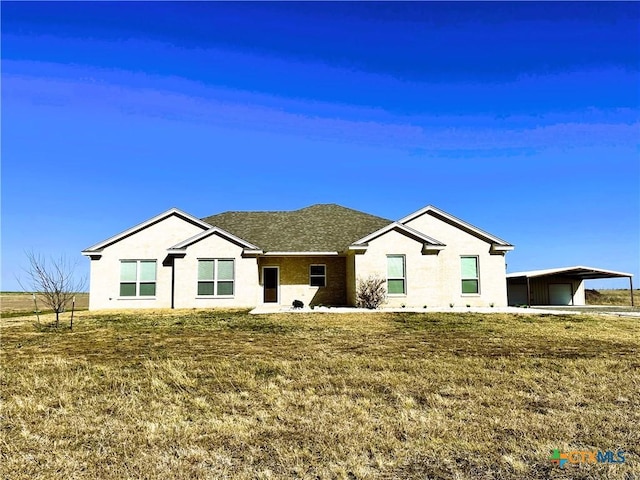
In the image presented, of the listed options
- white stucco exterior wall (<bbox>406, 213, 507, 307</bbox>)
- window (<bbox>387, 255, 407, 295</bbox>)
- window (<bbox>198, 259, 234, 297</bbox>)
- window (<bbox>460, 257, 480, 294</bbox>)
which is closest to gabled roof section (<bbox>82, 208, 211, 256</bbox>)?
window (<bbox>198, 259, 234, 297</bbox>)

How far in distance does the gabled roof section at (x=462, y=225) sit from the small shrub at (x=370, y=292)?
3.76 meters

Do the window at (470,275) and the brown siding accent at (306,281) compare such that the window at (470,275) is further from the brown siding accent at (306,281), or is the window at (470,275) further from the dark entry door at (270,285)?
the dark entry door at (270,285)

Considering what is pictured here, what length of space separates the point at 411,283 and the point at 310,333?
1044cm

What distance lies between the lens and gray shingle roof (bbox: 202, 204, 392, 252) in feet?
83.3

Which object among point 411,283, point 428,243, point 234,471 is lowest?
point 234,471

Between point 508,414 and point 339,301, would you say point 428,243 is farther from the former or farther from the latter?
point 508,414

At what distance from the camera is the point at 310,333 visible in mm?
14141

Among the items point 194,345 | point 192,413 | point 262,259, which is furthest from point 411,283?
point 192,413

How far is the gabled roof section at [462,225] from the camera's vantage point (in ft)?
79.8

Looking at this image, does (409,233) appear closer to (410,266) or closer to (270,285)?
(410,266)

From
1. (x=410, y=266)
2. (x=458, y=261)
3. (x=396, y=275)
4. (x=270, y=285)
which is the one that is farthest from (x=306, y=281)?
(x=458, y=261)

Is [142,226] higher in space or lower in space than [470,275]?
higher

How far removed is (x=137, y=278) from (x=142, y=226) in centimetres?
273

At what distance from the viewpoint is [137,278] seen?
77.5 feet
